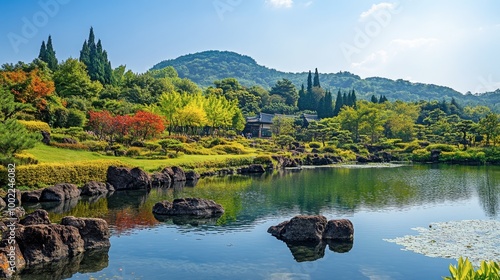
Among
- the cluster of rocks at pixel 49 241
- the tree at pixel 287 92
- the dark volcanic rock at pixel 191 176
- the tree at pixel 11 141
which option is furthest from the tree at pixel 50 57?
the cluster of rocks at pixel 49 241

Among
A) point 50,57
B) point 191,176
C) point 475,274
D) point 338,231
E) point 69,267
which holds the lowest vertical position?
point 69,267

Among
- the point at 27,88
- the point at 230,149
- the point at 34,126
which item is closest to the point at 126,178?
the point at 34,126

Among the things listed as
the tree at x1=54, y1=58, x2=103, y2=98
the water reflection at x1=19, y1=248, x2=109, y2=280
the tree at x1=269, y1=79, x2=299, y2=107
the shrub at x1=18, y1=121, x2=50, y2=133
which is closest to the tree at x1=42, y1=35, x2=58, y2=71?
the tree at x1=54, y1=58, x2=103, y2=98

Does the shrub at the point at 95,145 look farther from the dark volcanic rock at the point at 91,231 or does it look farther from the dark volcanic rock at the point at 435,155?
the dark volcanic rock at the point at 435,155

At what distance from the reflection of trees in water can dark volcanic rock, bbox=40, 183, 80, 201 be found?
25304mm

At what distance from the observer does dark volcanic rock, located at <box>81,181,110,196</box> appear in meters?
32.1

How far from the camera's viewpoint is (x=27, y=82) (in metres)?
48.8

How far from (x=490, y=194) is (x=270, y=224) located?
19166mm

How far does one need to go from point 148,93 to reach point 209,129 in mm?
12315

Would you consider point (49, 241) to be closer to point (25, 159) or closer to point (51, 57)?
point (25, 159)

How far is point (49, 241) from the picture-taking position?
16.7 metres

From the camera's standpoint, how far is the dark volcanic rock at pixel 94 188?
32.1 meters

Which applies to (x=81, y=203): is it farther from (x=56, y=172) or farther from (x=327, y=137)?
(x=327, y=137)

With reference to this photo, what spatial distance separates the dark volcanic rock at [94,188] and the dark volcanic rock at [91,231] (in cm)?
1379
